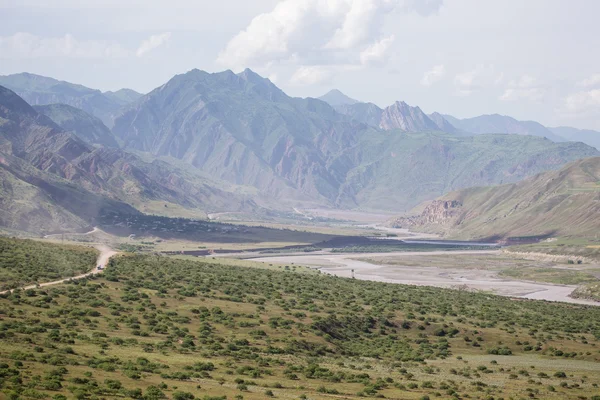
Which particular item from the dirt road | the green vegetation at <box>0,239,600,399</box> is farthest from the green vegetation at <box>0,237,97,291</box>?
the dirt road

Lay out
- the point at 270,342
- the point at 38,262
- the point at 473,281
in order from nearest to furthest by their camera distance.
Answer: the point at 270,342
the point at 38,262
the point at 473,281

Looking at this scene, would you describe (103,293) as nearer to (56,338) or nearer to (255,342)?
(255,342)

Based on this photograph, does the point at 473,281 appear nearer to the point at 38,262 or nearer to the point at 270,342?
the point at 38,262

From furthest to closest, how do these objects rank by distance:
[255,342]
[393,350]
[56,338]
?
[393,350] → [255,342] → [56,338]

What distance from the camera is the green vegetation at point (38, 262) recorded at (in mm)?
83050

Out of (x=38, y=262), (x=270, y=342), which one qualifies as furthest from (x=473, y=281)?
(x=270, y=342)

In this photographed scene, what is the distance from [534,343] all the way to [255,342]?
34.0 meters

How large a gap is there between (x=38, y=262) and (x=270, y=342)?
37.3 meters

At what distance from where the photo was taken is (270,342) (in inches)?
2862

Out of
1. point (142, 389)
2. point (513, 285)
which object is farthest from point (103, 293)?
point (513, 285)

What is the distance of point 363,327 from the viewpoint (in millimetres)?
88125

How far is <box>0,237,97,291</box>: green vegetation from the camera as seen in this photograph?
3270 inches

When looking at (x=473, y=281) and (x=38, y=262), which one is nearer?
(x=38, y=262)

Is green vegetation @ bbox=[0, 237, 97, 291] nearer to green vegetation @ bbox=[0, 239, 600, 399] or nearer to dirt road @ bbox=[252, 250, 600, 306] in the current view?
green vegetation @ bbox=[0, 239, 600, 399]
